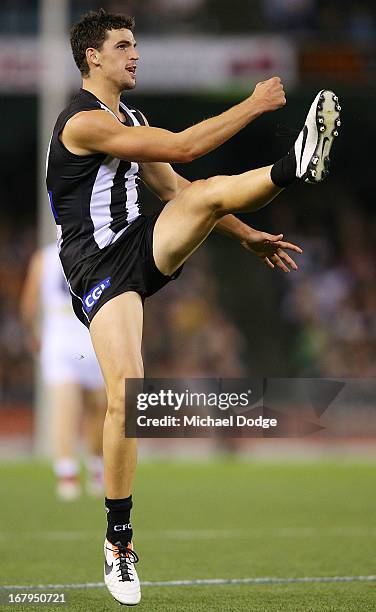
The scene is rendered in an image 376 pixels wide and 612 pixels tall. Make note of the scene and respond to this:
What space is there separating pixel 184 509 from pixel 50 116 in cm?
946

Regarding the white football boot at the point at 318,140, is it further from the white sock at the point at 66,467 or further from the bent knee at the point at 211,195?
the white sock at the point at 66,467

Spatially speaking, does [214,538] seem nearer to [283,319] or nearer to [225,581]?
[225,581]

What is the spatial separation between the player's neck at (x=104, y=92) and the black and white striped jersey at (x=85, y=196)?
4 centimetres

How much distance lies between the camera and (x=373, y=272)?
18.8 metres

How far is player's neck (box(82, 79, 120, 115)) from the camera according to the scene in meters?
5.57

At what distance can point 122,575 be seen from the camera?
16.8 ft

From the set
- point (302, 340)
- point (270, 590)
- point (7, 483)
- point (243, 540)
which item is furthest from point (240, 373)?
point (270, 590)

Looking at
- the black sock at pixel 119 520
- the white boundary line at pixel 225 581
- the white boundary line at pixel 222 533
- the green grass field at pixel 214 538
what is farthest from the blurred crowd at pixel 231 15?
the black sock at pixel 119 520

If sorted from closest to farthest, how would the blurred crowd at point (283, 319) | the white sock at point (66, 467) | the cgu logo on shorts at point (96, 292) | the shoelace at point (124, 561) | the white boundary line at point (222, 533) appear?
the shoelace at point (124, 561) → the cgu logo on shorts at point (96, 292) → the white boundary line at point (222, 533) → the white sock at point (66, 467) → the blurred crowd at point (283, 319)

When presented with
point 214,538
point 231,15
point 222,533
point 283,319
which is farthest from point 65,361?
point 231,15

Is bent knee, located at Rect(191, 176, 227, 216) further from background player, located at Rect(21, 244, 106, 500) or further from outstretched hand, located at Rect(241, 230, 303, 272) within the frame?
background player, located at Rect(21, 244, 106, 500)

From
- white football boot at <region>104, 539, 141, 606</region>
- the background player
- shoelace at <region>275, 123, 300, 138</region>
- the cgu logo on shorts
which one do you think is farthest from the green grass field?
shoelace at <region>275, 123, 300, 138</region>

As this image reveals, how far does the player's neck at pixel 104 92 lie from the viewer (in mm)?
5566

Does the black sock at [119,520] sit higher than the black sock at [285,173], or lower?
lower
